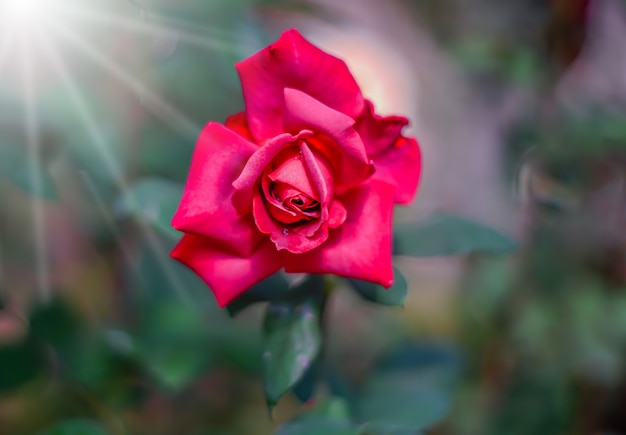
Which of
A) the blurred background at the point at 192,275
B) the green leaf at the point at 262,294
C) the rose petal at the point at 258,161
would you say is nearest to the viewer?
the rose petal at the point at 258,161

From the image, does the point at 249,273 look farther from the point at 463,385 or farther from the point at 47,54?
the point at 463,385

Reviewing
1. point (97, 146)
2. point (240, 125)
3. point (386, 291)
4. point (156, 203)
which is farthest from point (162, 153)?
point (386, 291)

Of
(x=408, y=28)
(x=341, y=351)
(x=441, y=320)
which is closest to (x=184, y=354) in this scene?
(x=341, y=351)

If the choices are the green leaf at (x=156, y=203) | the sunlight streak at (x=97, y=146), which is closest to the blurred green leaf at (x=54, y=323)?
the sunlight streak at (x=97, y=146)

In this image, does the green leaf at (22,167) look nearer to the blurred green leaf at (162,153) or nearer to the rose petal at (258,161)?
the blurred green leaf at (162,153)

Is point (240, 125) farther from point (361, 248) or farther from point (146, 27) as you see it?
point (146, 27)

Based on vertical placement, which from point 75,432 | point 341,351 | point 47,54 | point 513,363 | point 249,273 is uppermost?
point 47,54

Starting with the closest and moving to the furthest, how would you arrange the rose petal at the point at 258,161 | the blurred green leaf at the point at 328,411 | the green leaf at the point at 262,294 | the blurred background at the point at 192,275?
1. the rose petal at the point at 258,161
2. the green leaf at the point at 262,294
3. the blurred green leaf at the point at 328,411
4. the blurred background at the point at 192,275
